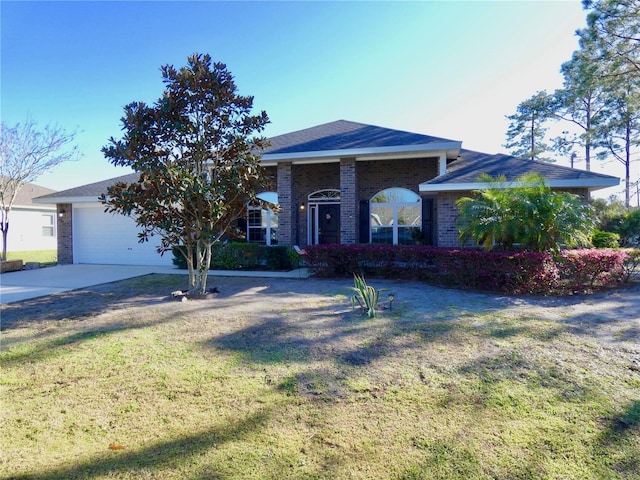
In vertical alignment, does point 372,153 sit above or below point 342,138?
below

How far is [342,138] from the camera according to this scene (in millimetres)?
13422

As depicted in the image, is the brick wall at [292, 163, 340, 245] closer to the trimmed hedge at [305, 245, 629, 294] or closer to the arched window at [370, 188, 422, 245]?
the arched window at [370, 188, 422, 245]

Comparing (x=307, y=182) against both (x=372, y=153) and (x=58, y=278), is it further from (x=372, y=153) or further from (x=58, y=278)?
(x=58, y=278)

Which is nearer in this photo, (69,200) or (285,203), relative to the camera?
(285,203)

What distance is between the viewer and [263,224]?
14.9 meters

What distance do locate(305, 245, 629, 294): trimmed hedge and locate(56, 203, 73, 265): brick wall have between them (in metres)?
12.1

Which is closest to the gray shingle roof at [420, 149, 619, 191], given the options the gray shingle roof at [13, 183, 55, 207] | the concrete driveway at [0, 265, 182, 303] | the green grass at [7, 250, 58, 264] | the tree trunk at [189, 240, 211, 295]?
the tree trunk at [189, 240, 211, 295]

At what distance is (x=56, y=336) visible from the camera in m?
4.98

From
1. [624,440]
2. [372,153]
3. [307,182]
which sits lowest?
[624,440]

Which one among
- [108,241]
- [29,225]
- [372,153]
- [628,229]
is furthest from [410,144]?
[29,225]

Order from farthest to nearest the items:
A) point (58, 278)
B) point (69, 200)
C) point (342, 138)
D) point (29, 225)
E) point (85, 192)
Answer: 1. point (29, 225)
2. point (85, 192)
3. point (69, 200)
4. point (342, 138)
5. point (58, 278)

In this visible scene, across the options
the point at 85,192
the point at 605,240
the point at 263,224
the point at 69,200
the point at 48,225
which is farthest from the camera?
the point at 48,225

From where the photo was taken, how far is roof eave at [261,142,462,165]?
11180mm

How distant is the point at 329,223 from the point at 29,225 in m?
23.1
